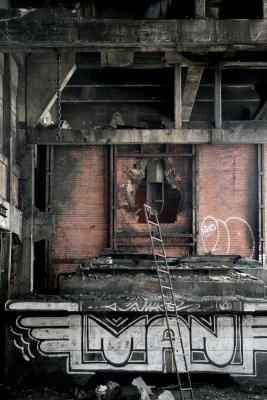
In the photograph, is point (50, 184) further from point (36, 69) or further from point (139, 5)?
point (139, 5)

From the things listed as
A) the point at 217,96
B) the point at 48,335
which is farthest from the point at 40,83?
the point at 48,335

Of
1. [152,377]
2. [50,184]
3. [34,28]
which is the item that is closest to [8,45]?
[34,28]

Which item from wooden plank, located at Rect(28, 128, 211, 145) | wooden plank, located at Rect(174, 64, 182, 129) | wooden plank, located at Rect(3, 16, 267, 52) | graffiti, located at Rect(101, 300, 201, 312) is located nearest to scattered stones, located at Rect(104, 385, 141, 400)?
→ graffiti, located at Rect(101, 300, 201, 312)

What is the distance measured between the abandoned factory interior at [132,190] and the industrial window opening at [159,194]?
38 mm

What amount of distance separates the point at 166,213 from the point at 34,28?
26.2 feet

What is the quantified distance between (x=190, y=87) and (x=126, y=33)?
404 centimetres

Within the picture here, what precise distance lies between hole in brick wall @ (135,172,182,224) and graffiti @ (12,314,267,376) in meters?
6.25

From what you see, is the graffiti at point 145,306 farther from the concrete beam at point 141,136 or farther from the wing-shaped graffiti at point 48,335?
the concrete beam at point 141,136

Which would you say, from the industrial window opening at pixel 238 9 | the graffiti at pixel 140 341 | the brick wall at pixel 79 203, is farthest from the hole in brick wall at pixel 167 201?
the graffiti at pixel 140 341

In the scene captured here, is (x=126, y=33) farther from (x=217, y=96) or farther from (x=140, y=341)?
(x=140, y=341)

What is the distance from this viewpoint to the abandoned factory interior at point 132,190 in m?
6.87

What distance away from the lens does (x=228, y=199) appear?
44.5 feet

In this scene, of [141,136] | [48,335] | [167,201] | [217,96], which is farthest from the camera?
[167,201]

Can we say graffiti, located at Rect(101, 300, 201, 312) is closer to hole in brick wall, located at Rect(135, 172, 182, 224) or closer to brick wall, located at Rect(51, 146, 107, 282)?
brick wall, located at Rect(51, 146, 107, 282)
